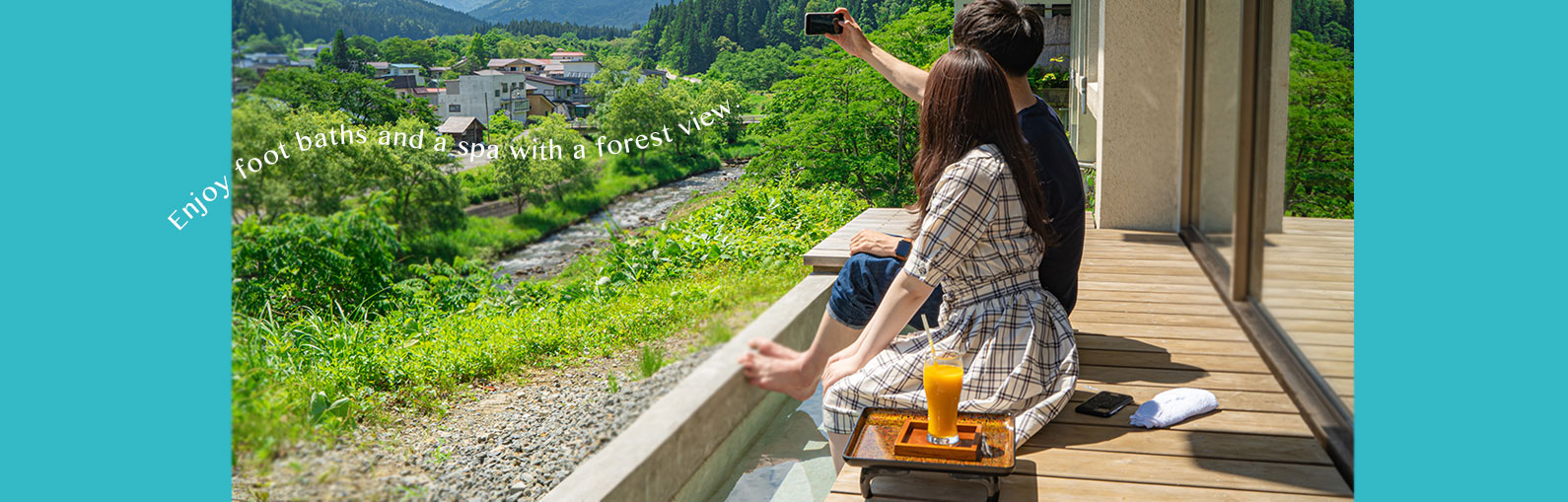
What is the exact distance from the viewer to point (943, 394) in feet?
5.07

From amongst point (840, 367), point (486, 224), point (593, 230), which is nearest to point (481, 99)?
point (486, 224)

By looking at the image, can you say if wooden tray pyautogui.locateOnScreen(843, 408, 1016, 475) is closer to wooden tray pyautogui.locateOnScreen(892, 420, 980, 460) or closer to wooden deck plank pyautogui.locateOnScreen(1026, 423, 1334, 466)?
wooden tray pyautogui.locateOnScreen(892, 420, 980, 460)

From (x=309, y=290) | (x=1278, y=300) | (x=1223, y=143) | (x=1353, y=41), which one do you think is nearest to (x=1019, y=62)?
(x=1353, y=41)

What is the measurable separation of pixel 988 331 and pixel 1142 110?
8.51ft

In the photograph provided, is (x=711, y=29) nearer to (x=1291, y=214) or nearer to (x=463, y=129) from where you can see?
(x=463, y=129)

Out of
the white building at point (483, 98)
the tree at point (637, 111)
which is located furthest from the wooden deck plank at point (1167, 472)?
the tree at point (637, 111)

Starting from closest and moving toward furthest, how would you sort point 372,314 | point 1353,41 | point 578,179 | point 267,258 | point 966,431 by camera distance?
point 966,431 < point 267,258 < point 1353,41 < point 372,314 < point 578,179

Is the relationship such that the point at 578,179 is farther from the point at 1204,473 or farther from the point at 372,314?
the point at 1204,473

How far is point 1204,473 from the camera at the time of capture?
5.34ft

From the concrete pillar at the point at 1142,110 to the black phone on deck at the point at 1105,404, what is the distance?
2.20m

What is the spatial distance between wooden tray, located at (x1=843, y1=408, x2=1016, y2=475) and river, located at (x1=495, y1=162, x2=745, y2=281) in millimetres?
2018

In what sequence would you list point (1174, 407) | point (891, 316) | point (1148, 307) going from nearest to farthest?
point (891, 316) < point (1174, 407) < point (1148, 307)

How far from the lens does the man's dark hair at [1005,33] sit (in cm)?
196

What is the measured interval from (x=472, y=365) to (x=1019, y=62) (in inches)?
108
